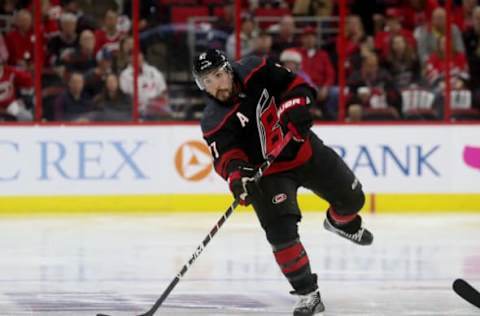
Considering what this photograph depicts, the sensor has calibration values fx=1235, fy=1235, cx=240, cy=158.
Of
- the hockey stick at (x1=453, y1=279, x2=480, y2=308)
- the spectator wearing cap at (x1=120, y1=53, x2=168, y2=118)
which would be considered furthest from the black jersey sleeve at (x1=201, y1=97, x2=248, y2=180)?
the spectator wearing cap at (x1=120, y1=53, x2=168, y2=118)

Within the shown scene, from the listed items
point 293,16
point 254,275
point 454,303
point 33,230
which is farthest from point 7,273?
point 293,16

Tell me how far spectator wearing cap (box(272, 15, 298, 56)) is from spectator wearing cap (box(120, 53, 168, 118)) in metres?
0.88

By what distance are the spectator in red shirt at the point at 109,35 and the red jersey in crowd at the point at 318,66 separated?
1376 mm

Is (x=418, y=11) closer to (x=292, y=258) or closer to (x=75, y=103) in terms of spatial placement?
(x=75, y=103)

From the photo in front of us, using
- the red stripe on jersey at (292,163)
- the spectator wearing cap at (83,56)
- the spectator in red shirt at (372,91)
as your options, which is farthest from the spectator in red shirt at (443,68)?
the red stripe on jersey at (292,163)

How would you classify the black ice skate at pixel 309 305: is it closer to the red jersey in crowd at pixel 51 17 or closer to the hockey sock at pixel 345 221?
the hockey sock at pixel 345 221

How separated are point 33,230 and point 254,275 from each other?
7.69 ft

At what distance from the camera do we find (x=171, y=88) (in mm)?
9211

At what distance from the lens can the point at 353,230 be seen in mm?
5609

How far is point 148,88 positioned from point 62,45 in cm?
71

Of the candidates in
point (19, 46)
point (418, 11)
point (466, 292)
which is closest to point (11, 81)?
point (19, 46)

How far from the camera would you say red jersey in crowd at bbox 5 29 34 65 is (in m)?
9.15

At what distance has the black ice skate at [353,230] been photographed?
5.57 m

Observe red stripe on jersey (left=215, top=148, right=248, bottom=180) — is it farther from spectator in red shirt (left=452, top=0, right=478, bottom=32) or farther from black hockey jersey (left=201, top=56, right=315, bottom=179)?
spectator in red shirt (left=452, top=0, right=478, bottom=32)
